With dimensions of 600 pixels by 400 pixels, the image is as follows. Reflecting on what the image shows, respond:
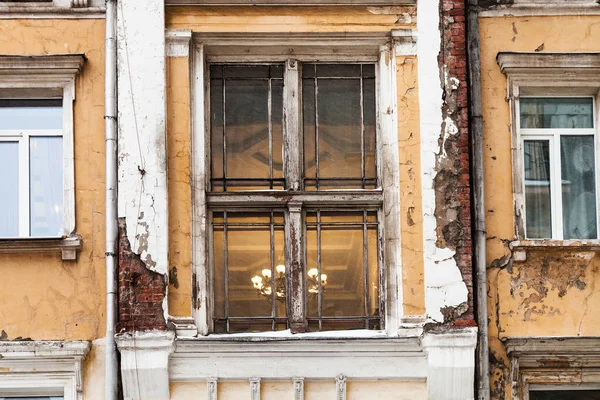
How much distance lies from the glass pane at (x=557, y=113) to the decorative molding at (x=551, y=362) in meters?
2.10

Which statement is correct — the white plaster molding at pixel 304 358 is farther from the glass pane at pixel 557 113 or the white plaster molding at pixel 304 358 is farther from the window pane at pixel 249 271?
the glass pane at pixel 557 113

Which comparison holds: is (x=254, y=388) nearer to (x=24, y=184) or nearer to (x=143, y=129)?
(x=143, y=129)

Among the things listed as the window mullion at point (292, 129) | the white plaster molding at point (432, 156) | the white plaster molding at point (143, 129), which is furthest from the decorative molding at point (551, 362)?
the white plaster molding at point (143, 129)

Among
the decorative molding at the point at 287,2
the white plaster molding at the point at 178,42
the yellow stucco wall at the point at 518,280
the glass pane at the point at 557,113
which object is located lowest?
the yellow stucco wall at the point at 518,280

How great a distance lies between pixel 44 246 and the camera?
988 centimetres

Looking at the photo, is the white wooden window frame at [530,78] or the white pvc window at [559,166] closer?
the white wooden window frame at [530,78]

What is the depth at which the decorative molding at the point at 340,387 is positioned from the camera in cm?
978

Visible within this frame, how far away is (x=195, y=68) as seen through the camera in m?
10.3

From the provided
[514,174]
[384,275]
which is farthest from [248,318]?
[514,174]

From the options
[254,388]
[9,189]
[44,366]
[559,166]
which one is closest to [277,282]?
[254,388]

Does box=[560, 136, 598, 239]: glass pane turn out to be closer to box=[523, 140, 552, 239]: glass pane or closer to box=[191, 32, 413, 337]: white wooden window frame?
box=[523, 140, 552, 239]: glass pane

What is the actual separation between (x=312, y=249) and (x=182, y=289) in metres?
1.32

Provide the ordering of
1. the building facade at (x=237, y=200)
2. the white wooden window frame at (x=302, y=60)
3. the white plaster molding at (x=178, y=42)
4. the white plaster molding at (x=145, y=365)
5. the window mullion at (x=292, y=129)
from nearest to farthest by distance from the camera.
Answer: the white plaster molding at (x=145, y=365), the building facade at (x=237, y=200), the white wooden window frame at (x=302, y=60), the white plaster molding at (x=178, y=42), the window mullion at (x=292, y=129)

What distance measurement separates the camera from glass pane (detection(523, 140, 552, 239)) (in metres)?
10.4
